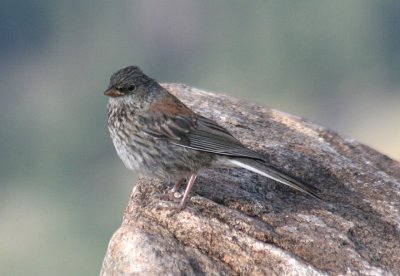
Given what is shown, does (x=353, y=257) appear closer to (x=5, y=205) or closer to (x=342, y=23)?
(x=5, y=205)

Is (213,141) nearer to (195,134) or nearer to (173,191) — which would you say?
(195,134)

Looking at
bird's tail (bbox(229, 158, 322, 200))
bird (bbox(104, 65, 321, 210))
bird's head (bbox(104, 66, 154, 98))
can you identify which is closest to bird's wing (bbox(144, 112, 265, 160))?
bird (bbox(104, 65, 321, 210))

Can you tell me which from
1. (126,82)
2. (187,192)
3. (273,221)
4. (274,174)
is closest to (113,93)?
(126,82)

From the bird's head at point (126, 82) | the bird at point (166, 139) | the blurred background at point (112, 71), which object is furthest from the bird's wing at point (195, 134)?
the blurred background at point (112, 71)

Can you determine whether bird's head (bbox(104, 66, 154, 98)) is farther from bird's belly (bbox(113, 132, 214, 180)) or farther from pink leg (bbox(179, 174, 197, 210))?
pink leg (bbox(179, 174, 197, 210))

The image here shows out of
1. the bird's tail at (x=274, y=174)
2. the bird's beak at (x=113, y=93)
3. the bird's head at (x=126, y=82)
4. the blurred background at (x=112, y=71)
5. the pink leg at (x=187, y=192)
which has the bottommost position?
the pink leg at (x=187, y=192)

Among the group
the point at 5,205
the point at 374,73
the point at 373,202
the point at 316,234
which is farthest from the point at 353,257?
the point at 374,73

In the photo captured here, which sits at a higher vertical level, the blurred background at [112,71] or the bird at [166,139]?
the blurred background at [112,71]

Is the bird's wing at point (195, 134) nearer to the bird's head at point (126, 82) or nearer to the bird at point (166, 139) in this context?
the bird at point (166, 139)
